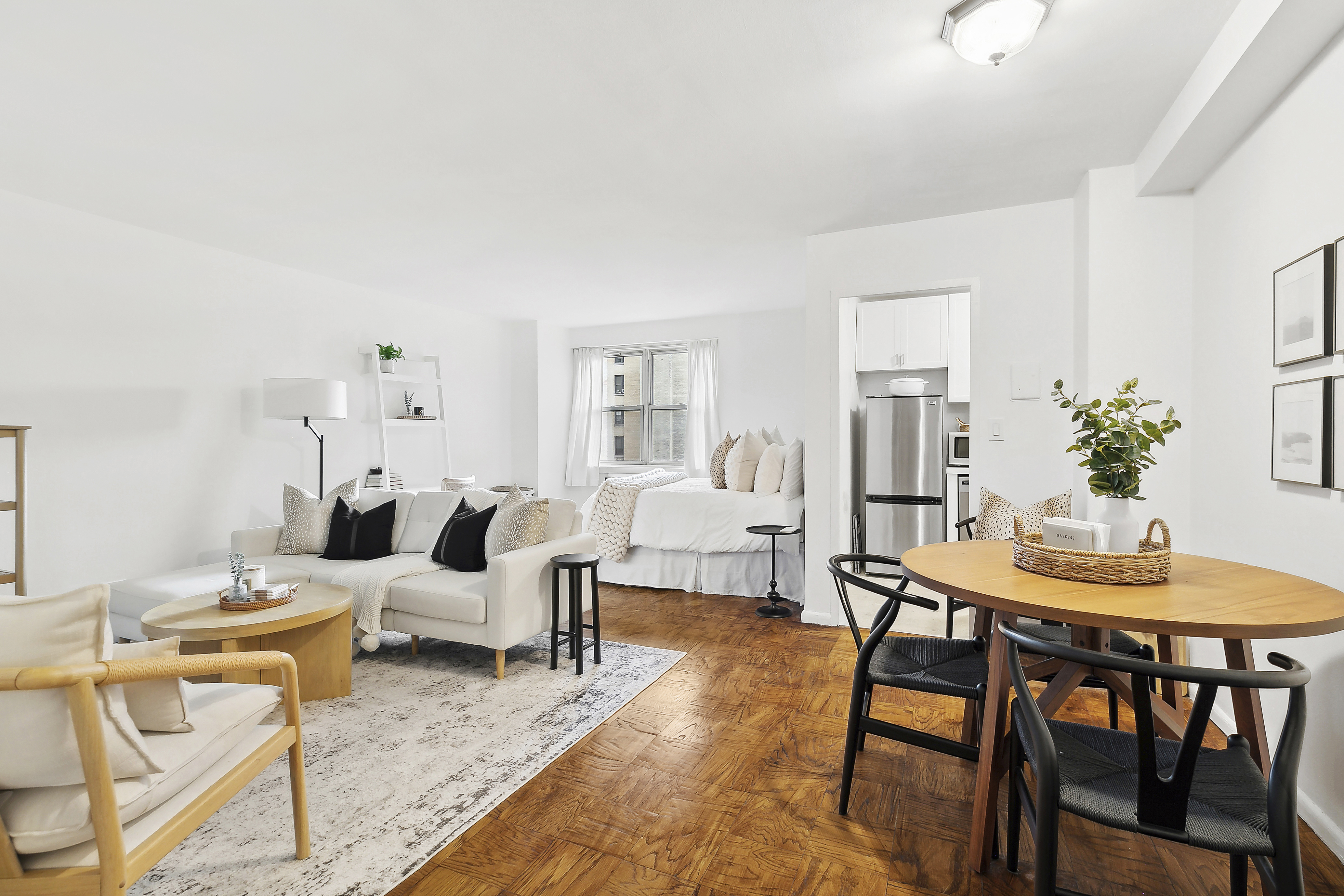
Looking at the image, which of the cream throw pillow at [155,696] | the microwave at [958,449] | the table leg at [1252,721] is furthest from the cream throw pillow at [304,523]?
the microwave at [958,449]

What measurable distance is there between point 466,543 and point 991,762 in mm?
2672

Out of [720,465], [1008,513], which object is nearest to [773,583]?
[720,465]

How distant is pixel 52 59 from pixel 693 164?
2366mm

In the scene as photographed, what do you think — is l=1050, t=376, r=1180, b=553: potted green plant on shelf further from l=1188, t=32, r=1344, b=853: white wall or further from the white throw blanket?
the white throw blanket

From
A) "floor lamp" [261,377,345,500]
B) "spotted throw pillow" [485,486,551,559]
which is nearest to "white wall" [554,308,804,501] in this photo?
"floor lamp" [261,377,345,500]

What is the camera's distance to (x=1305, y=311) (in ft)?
6.47

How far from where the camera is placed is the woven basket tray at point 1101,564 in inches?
66.9

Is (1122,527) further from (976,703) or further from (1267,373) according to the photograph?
(1267,373)

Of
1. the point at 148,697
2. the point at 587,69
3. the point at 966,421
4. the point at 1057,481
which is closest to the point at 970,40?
the point at 587,69

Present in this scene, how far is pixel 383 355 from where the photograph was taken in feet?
18.0

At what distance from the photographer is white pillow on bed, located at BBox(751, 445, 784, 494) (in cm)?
490

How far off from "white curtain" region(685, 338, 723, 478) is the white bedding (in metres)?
2.11

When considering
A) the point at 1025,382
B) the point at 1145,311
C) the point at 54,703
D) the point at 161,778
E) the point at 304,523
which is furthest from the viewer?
the point at 304,523

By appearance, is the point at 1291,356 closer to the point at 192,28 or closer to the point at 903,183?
the point at 903,183
